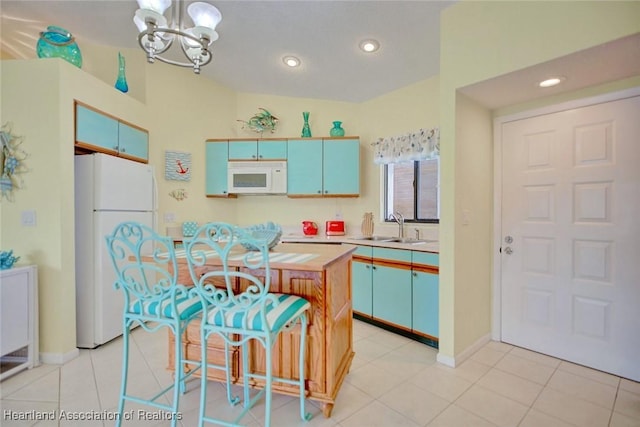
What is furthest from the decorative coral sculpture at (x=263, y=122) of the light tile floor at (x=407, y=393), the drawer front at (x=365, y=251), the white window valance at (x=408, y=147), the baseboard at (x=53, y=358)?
the baseboard at (x=53, y=358)

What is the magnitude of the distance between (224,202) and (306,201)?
43.1 inches

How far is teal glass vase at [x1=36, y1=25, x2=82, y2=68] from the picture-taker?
2385 mm

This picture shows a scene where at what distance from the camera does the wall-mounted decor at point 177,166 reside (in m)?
3.51

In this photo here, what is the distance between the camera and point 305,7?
2.31 meters

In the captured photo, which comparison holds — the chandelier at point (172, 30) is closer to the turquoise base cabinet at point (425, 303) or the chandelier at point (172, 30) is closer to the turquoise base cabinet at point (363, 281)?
the turquoise base cabinet at point (363, 281)

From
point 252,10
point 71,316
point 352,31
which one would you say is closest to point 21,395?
point 71,316

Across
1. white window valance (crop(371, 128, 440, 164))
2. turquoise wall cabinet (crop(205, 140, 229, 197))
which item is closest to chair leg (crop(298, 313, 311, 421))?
white window valance (crop(371, 128, 440, 164))

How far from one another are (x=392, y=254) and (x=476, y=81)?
1544mm

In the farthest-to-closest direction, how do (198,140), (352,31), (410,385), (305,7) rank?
(198,140) < (352,31) < (305,7) < (410,385)

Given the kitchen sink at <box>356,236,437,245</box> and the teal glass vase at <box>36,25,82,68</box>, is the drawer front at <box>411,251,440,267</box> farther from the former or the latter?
the teal glass vase at <box>36,25,82,68</box>

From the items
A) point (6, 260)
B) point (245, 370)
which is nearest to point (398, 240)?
point (245, 370)

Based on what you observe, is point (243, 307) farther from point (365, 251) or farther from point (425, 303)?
point (365, 251)

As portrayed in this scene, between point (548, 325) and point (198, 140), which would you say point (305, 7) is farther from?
point (548, 325)

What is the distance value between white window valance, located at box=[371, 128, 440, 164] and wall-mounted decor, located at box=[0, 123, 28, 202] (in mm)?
3199
